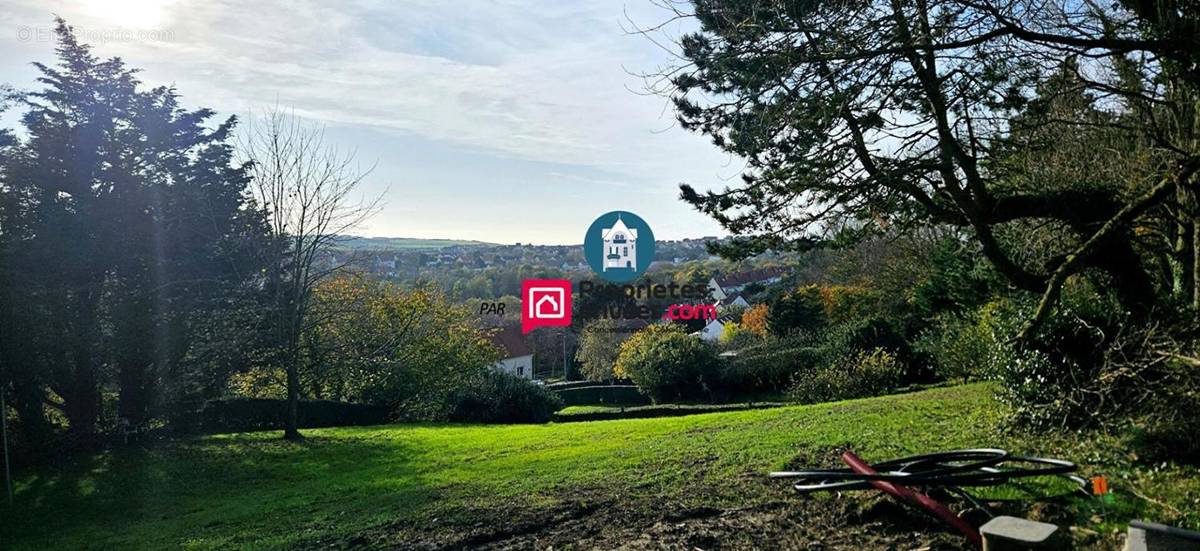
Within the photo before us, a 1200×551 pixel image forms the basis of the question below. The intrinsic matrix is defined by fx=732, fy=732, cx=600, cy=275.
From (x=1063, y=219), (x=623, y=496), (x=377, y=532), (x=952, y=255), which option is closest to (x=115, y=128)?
(x=377, y=532)

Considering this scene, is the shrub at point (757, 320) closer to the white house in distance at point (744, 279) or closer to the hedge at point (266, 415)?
the white house in distance at point (744, 279)

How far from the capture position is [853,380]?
791 inches

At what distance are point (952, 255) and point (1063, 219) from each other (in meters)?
12.9

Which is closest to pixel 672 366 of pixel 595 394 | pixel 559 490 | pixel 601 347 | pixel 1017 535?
pixel 595 394

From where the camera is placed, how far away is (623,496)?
606cm

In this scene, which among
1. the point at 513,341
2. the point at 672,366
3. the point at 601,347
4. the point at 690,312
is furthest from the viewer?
the point at 513,341

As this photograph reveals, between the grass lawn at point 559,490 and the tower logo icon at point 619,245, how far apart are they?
958 centimetres

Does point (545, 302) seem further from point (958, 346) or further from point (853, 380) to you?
point (958, 346)

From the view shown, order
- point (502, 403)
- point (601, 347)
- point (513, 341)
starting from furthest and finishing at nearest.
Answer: point (513, 341) → point (601, 347) → point (502, 403)

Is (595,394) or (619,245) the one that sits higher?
(619,245)

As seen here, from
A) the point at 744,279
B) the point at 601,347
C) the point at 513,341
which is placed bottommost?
the point at 601,347

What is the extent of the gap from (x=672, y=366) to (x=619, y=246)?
522cm

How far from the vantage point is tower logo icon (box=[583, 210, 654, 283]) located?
23750mm

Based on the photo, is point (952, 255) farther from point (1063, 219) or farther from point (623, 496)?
point (623, 496)
